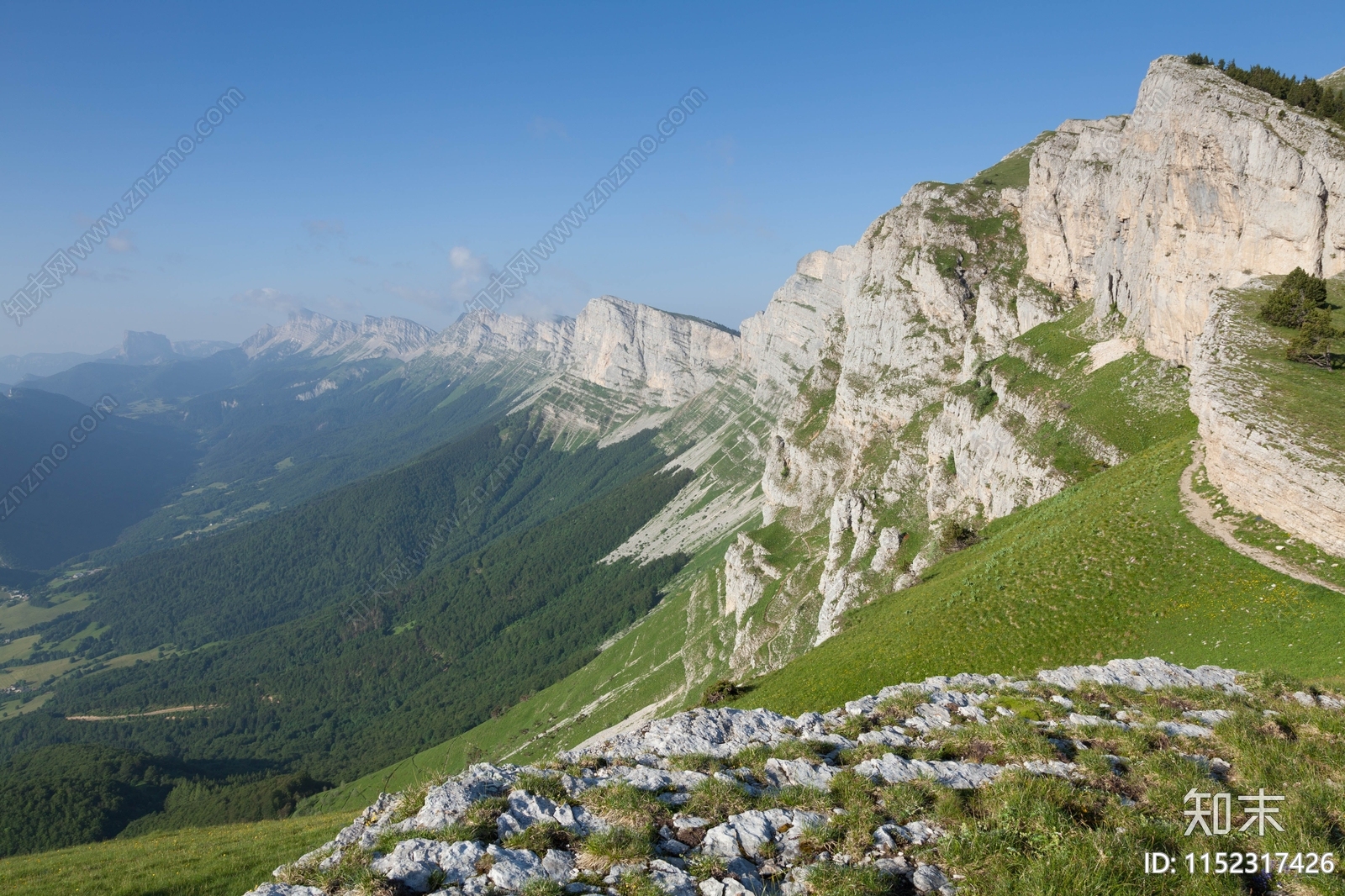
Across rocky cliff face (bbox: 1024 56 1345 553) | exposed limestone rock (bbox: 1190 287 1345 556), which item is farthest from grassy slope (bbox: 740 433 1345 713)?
rocky cliff face (bbox: 1024 56 1345 553)

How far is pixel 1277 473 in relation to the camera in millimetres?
26797

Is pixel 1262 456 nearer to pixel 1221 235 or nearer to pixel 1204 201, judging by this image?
pixel 1221 235

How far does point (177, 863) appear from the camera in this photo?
64.8ft

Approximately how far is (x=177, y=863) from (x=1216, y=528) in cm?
4591

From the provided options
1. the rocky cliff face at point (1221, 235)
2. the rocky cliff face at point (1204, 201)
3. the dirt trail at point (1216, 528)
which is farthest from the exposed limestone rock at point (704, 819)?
the rocky cliff face at point (1204, 201)

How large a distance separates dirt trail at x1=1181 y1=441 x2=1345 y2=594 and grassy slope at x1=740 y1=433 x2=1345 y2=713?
38 centimetres

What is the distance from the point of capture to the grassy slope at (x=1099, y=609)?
77.5 ft

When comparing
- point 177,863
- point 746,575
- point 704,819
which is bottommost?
point 177,863

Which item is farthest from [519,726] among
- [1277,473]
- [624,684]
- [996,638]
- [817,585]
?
[1277,473]

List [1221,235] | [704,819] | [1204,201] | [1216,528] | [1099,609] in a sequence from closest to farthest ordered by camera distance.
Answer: [704,819] → [1099,609] → [1216,528] → [1221,235] → [1204,201]

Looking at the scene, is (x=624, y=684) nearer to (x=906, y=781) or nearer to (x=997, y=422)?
(x=997, y=422)

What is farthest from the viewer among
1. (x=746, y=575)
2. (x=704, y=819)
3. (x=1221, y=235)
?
(x=746, y=575)

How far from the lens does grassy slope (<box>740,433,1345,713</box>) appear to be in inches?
→ 930

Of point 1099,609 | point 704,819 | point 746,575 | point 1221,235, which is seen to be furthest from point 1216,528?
point 746,575
